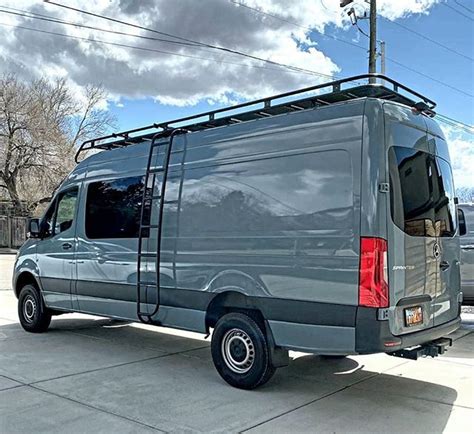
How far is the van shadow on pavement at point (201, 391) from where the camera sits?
4207mm

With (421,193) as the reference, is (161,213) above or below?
below

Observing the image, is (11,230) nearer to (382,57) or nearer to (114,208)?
(382,57)

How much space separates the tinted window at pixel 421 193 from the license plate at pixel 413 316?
0.66 meters

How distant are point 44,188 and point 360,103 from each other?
94.1 feet

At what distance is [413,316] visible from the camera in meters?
4.45

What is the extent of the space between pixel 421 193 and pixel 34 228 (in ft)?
18.7

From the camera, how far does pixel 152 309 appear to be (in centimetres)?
595

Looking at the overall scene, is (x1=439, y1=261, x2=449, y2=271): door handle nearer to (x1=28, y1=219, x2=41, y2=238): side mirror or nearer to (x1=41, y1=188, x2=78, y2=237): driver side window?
(x1=41, y1=188, x2=78, y2=237): driver side window

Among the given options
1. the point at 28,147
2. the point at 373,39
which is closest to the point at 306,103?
the point at 373,39

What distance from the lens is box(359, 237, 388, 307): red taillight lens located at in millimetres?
4164

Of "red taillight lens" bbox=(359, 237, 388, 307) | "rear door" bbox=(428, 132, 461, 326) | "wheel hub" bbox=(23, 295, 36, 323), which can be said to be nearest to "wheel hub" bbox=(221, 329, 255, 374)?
"red taillight lens" bbox=(359, 237, 388, 307)

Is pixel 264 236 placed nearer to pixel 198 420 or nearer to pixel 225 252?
pixel 225 252

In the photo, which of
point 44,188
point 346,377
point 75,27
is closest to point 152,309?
point 346,377

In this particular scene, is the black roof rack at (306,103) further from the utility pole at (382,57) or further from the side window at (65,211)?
the utility pole at (382,57)
